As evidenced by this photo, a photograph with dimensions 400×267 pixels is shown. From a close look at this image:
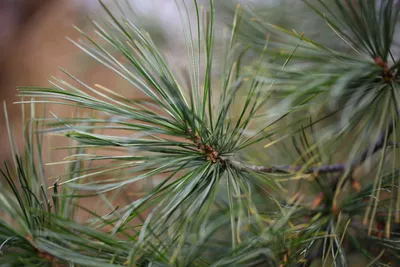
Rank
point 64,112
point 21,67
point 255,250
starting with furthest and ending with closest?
1. point 21,67
2. point 64,112
3. point 255,250

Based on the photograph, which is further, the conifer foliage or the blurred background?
the blurred background

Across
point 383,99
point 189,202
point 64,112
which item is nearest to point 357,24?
point 383,99

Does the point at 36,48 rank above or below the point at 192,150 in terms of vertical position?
above

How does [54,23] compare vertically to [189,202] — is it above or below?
above

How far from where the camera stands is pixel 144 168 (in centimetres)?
35

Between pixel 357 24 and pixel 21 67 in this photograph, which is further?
pixel 21 67

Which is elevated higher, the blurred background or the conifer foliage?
the blurred background

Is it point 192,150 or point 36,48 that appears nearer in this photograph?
point 192,150

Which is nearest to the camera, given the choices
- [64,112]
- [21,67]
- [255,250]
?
[255,250]

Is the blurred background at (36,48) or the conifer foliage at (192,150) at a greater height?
the blurred background at (36,48)

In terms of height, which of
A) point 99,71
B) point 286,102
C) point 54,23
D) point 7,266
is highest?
point 54,23

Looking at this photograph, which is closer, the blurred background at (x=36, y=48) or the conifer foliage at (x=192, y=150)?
the conifer foliage at (x=192, y=150)

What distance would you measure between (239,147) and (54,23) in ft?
7.10

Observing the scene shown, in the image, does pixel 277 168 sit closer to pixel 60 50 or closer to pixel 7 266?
pixel 7 266
